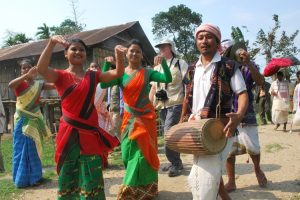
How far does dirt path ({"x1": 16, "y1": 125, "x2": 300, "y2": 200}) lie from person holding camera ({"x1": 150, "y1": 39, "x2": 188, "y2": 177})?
0.29m

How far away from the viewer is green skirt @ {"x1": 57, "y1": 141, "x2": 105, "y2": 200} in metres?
3.62

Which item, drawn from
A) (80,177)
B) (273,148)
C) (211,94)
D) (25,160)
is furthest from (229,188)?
(273,148)

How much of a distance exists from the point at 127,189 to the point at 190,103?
4.69 feet

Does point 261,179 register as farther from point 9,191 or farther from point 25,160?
point 9,191

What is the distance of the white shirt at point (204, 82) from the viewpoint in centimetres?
342

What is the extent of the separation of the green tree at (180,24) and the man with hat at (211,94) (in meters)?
31.3

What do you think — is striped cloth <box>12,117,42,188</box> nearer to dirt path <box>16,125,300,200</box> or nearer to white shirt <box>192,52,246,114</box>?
dirt path <box>16,125,300,200</box>

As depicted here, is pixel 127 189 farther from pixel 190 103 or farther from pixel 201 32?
pixel 201 32

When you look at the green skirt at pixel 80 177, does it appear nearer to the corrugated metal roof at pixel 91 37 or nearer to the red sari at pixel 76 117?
the red sari at pixel 76 117

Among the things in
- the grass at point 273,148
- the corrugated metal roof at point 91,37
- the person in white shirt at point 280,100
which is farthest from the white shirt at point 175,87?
the corrugated metal roof at point 91,37

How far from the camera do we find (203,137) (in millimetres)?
3182

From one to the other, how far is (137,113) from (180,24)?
106ft

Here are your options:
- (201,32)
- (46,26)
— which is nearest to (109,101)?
(201,32)

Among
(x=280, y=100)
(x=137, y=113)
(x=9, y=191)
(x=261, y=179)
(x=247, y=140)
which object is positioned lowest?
(x=9, y=191)
